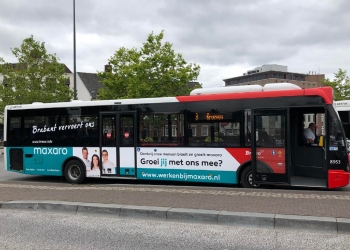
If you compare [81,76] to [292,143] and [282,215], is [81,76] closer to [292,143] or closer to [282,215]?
[292,143]

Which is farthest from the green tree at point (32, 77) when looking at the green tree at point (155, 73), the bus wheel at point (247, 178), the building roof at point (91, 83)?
the bus wheel at point (247, 178)

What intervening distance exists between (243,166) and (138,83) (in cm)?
1886

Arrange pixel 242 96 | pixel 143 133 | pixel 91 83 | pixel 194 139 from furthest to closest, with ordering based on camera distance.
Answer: pixel 91 83 < pixel 143 133 < pixel 194 139 < pixel 242 96

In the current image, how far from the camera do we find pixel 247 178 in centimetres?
1007

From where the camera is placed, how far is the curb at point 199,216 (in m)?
5.82

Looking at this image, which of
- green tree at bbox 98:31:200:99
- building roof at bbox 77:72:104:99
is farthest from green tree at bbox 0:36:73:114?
building roof at bbox 77:72:104:99

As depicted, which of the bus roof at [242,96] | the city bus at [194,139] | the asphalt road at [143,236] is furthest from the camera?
the city bus at [194,139]

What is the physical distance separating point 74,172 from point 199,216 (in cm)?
693

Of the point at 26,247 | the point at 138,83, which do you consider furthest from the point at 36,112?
the point at 138,83

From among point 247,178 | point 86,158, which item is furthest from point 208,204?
point 86,158

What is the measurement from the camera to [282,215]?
615cm

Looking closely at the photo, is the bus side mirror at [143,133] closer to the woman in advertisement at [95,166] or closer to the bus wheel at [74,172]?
the woman in advertisement at [95,166]

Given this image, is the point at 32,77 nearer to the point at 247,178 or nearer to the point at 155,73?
the point at 155,73

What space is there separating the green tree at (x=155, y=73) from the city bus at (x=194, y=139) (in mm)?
15089
